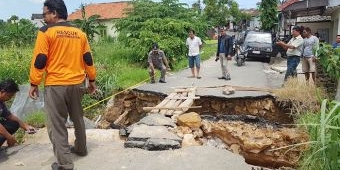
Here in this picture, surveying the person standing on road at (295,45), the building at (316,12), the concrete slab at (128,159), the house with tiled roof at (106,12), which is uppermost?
the house with tiled roof at (106,12)

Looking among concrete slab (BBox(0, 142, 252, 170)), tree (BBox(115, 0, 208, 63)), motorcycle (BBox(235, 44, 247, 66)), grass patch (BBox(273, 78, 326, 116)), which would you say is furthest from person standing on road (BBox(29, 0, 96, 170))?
motorcycle (BBox(235, 44, 247, 66))

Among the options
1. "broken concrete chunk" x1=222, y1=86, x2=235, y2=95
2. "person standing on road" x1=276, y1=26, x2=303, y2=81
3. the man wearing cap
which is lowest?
"broken concrete chunk" x1=222, y1=86, x2=235, y2=95

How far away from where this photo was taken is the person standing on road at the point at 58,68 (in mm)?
4586

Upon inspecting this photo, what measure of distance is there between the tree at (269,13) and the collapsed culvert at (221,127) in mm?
26128

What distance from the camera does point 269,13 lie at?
34.7 meters

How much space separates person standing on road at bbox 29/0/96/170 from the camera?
4.59 m

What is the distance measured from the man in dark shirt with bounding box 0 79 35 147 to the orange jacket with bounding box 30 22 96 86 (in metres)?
0.91

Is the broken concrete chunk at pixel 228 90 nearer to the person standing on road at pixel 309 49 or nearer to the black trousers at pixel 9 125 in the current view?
the person standing on road at pixel 309 49

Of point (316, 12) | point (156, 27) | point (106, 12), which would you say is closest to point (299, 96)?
point (156, 27)

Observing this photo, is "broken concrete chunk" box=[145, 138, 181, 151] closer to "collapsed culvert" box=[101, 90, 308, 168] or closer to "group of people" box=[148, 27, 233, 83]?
"collapsed culvert" box=[101, 90, 308, 168]

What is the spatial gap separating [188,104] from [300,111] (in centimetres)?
252

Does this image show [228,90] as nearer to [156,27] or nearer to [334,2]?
[156,27]

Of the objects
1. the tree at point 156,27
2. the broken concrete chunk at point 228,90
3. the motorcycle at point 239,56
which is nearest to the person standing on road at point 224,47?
the broken concrete chunk at point 228,90

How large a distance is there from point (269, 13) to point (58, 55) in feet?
106
